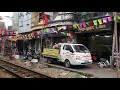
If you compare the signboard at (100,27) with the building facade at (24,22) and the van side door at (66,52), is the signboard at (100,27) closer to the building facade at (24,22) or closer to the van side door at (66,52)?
the van side door at (66,52)

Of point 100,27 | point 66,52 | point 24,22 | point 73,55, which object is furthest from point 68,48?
point 24,22

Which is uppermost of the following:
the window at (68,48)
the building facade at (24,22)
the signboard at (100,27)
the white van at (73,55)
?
the building facade at (24,22)

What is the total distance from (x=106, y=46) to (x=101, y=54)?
1.00 m

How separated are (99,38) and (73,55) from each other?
520 cm

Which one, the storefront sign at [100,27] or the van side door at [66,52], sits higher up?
the storefront sign at [100,27]

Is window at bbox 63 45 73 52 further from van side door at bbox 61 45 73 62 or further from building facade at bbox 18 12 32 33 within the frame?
building facade at bbox 18 12 32 33

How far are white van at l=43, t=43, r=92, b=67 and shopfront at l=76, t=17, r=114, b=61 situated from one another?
99.9 inches

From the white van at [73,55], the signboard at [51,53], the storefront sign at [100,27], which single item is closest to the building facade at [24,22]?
the signboard at [51,53]

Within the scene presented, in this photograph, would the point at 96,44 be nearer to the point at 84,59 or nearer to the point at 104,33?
the point at 104,33

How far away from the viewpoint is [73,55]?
15.1 metres

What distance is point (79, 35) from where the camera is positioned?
21219 mm

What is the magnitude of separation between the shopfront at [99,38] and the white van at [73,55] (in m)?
2.54

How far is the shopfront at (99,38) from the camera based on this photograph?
16.8 m

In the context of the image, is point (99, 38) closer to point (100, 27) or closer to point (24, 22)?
point (100, 27)
